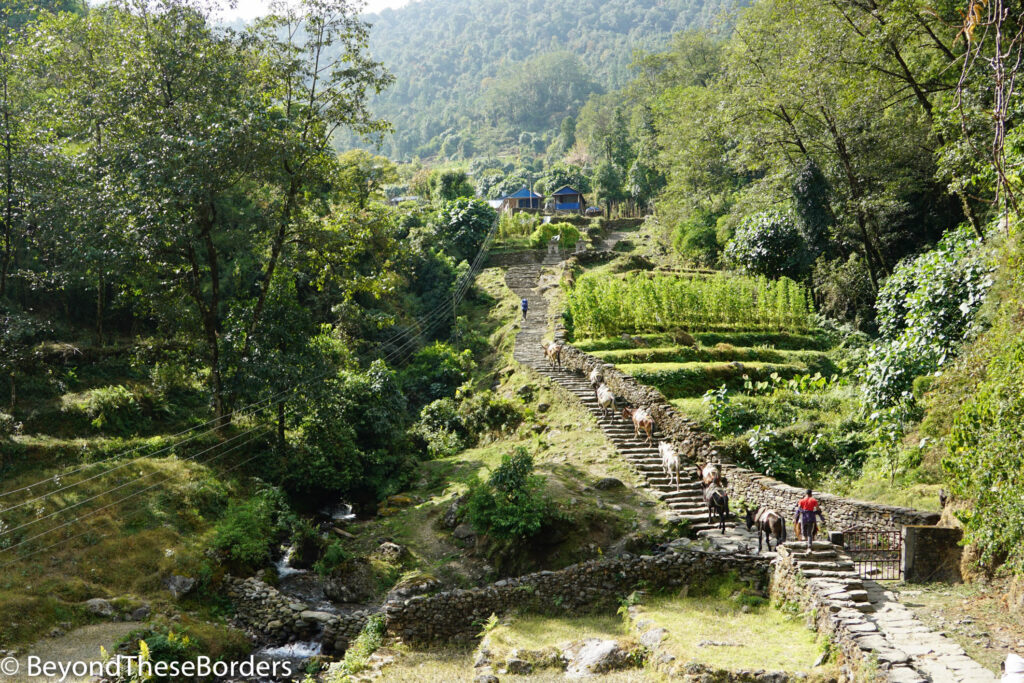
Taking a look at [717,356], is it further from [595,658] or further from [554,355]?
[595,658]

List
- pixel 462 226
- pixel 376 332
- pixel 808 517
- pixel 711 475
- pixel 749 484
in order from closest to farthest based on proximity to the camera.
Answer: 1. pixel 808 517
2. pixel 711 475
3. pixel 749 484
4. pixel 376 332
5. pixel 462 226

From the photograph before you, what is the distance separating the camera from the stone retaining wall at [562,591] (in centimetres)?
1379

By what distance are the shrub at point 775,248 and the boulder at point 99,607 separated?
25921mm

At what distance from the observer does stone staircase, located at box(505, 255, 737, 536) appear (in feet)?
51.6

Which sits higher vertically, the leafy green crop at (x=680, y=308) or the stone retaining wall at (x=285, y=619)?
the leafy green crop at (x=680, y=308)

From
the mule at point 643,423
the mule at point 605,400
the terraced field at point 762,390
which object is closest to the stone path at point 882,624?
the terraced field at point 762,390

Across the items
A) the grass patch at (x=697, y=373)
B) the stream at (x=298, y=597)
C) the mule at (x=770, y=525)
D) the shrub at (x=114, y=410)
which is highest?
Answer: the grass patch at (x=697, y=373)

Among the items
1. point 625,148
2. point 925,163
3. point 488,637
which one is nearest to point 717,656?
point 488,637

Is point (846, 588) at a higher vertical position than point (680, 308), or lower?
lower

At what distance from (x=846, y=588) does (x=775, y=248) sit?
20.8m

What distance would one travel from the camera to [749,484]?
54.6 feet

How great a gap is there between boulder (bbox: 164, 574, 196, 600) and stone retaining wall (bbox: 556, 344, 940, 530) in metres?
11.6

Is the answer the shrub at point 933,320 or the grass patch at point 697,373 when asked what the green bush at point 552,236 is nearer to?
the grass patch at point 697,373

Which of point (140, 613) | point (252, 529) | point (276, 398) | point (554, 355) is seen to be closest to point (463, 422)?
point (554, 355)
